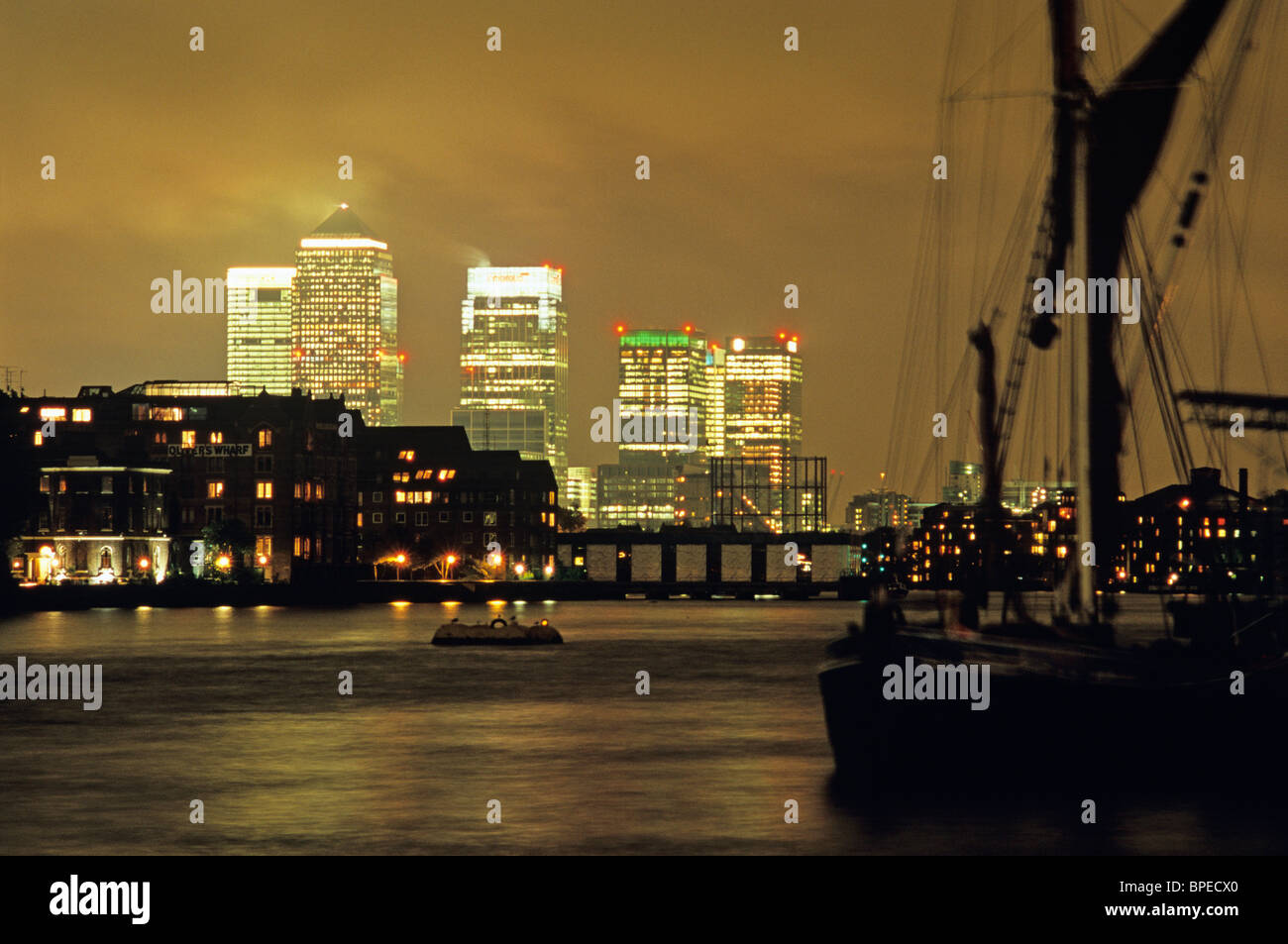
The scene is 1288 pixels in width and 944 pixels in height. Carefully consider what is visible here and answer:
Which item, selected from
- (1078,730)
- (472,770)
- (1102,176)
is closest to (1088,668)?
(1078,730)

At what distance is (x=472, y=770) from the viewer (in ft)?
146

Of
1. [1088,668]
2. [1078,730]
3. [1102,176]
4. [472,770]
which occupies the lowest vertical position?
[472,770]

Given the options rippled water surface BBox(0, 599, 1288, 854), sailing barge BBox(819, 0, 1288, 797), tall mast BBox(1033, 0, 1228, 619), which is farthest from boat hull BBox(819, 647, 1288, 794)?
tall mast BBox(1033, 0, 1228, 619)

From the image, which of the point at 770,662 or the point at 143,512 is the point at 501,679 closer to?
the point at 770,662

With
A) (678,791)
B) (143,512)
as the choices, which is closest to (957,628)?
(678,791)

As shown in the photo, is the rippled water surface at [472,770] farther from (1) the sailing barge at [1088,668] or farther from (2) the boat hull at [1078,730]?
(1) the sailing barge at [1088,668]

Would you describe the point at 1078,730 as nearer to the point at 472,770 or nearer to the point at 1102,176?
the point at 1102,176

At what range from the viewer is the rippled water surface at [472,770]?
3238cm

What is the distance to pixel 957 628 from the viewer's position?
36.5 metres

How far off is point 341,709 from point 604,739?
16055 mm

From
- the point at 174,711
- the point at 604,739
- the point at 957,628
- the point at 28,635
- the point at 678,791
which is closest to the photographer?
the point at 957,628

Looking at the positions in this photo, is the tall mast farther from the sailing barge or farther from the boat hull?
the boat hull

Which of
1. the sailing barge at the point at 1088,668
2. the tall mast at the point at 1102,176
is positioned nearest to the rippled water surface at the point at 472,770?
the sailing barge at the point at 1088,668

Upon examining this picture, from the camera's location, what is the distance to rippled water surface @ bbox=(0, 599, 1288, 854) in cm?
3238
